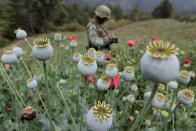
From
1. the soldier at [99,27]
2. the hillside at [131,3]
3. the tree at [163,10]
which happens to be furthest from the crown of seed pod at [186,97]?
the tree at [163,10]

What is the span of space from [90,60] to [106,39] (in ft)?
5.93

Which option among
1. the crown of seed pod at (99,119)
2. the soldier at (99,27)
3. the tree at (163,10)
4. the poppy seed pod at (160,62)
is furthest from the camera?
the tree at (163,10)

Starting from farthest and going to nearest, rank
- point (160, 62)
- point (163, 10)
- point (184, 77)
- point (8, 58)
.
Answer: point (163, 10) < point (184, 77) < point (8, 58) < point (160, 62)

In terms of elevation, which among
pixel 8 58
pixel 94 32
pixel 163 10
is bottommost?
pixel 8 58

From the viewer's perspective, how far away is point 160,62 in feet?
1.33

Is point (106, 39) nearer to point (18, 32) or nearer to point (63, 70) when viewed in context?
point (63, 70)

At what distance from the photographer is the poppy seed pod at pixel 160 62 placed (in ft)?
1.31

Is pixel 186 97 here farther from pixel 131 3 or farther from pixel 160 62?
pixel 131 3

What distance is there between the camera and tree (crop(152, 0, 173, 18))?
27.0 meters

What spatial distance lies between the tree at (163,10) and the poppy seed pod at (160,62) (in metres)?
32.1

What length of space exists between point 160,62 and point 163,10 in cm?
3276

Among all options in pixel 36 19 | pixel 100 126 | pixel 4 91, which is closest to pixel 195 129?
pixel 100 126

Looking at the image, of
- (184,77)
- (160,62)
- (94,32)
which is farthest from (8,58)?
(94,32)

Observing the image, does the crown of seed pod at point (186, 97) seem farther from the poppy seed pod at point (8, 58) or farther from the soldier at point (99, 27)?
the soldier at point (99, 27)
